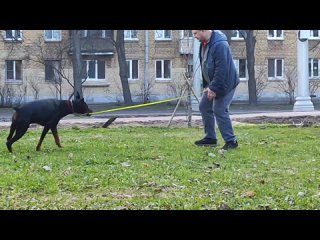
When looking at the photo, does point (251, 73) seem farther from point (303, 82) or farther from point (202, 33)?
point (202, 33)

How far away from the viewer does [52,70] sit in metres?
41.9

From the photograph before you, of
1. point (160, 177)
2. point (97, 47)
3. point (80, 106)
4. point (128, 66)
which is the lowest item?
point (160, 177)

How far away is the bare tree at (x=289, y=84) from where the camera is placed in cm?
4219

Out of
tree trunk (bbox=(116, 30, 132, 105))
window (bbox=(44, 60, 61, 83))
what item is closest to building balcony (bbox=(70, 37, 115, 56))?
window (bbox=(44, 60, 61, 83))

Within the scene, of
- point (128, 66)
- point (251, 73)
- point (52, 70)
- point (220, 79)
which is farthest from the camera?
point (128, 66)

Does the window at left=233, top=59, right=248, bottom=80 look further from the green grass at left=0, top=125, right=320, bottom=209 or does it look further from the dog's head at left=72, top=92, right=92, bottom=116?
the green grass at left=0, top=125, right=320, bottom=209

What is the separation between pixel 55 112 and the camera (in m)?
9.78

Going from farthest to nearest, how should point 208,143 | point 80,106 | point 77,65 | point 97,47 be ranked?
point 97,47
point 77,65
point 80,106
point 208,143

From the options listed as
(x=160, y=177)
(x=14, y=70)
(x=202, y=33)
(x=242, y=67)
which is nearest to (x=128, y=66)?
(x=14, y=70)

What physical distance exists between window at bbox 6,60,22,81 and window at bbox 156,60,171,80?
394 inches

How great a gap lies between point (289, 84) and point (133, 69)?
11.4m

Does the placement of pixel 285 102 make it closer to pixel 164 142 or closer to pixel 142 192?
pixel 164 142

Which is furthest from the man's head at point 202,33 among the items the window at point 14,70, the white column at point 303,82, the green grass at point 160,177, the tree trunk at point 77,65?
the window at point 14,70
